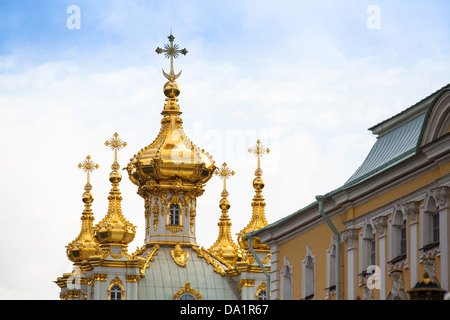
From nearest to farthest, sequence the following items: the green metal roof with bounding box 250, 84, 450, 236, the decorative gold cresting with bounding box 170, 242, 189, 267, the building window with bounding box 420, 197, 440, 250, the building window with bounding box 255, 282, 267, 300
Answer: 1. the building window with bounding box 420, 197, 440, 250
2. the green metal roof with bounding box 250, 84, 450, 236
3. the building window with bounding box 255, 282, 267, 300
4. the decorative gold cresting with bounding box 170, 242, 189, 267

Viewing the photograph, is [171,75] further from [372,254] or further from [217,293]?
[372,254]

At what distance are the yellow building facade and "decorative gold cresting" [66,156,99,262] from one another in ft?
110

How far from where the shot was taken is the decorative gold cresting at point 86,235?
77.1 m

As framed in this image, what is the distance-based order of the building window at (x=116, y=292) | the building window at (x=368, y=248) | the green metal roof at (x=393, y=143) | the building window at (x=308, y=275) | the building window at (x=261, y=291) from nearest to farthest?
the green metal roof at (x=393, y=143) < the building window at (x=368, y=248) < the building window at (x=308, y=275) < the building window at (x=116, y=292) < the building window at (x=261, y=291)

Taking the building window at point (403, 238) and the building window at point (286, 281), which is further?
the building window at point (286, 281)

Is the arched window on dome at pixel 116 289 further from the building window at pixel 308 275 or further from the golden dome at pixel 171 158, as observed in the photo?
the building window at pixel 308 275

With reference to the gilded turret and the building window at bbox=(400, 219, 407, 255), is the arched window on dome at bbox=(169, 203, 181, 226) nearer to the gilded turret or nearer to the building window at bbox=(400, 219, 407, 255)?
the gilded turret

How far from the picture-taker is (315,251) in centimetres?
4091

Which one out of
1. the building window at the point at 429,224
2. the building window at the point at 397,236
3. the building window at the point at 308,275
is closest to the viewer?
the building window at the point at 429,224

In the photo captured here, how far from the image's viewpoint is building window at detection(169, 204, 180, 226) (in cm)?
7512

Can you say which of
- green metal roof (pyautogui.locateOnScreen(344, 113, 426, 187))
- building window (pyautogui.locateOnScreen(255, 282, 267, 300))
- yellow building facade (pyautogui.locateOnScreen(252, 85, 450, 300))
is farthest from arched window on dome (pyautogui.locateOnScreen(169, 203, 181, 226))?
green metal roof (pyautogui.locateOnScreen(344, 113, 426, 187))

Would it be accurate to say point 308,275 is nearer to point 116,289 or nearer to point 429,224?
point 429,224

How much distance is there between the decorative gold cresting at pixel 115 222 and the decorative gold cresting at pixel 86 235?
3.66 meters

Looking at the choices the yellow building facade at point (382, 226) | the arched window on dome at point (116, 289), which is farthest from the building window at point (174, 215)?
the yellow building facade at point (382, 226)
